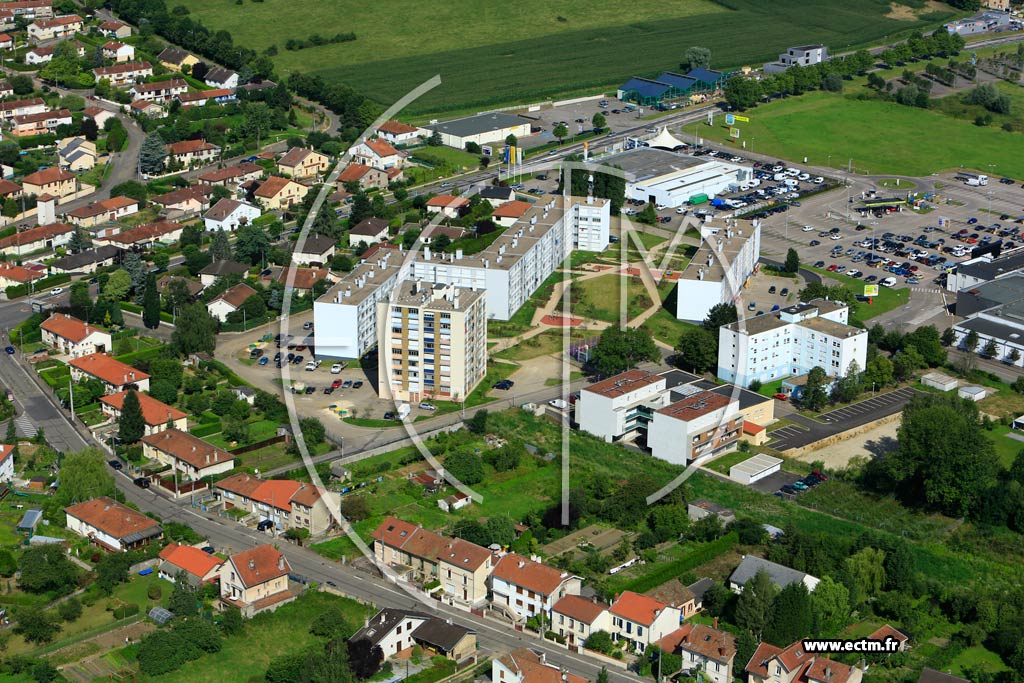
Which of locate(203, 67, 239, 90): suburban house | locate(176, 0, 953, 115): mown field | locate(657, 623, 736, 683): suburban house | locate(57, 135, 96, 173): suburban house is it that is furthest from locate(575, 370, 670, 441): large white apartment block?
locate(203, 67, 239, 90): suburban house

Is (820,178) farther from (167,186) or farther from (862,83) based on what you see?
(167,186)

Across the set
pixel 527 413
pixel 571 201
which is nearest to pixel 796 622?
pixel 527 413

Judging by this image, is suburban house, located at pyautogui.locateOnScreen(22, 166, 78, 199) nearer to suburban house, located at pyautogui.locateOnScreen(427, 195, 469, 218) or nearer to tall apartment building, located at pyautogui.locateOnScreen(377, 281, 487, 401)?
suburban house, located at pyautogui.locateOnScreen(427, 195, 469, 218)

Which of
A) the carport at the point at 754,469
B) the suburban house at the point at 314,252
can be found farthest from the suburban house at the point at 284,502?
the suburban house at the point at 314,252

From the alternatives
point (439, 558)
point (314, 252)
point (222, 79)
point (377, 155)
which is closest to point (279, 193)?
point (377, 155)

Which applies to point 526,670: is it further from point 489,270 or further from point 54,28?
point 54,28

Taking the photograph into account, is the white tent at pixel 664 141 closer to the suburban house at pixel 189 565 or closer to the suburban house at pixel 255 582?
the suburban house at pixel 189 565
